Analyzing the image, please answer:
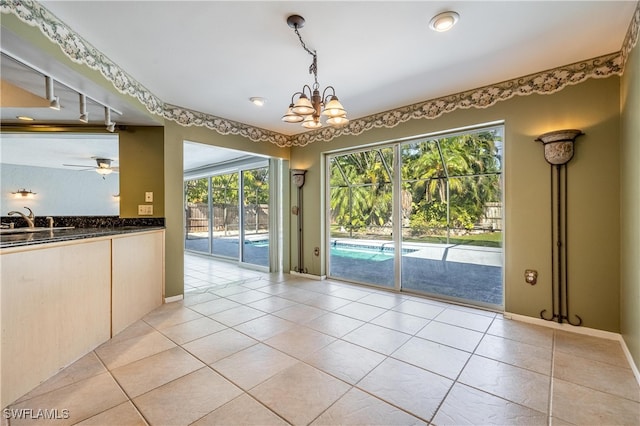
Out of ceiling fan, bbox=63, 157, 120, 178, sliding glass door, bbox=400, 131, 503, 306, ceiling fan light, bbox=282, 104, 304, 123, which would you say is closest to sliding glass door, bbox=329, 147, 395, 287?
sliding glass door, bbox=400, 131, 503, 306

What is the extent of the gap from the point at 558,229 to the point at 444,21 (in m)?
2.17

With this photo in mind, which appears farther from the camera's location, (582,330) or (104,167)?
(104,167)

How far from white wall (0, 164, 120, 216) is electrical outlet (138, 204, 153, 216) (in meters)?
1.06

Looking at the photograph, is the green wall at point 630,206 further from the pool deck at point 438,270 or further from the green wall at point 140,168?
the green wall at point 140,168

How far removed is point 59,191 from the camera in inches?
193

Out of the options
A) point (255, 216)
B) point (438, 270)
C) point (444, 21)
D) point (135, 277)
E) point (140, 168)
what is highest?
point (444, 21)

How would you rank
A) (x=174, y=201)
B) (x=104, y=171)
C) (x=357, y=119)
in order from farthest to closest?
1. (x=104, y=171)
2. (x=357, y=119)
3. (x=174, y=201)

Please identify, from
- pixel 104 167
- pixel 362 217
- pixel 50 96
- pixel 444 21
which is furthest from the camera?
pixel 104 167

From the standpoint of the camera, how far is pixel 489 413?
5.08 feet

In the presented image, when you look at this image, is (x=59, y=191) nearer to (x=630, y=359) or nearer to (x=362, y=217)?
(x=362, y=217)

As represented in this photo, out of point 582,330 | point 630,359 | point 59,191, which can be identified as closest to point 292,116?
point 630,359

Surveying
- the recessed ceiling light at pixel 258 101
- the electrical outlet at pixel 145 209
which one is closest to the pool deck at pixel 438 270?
the recessed ceiling light at pixel 258 101

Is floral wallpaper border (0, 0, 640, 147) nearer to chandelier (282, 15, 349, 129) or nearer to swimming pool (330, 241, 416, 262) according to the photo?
chandelier (282, 15, 349, 129)

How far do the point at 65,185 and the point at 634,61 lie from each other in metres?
7.62
